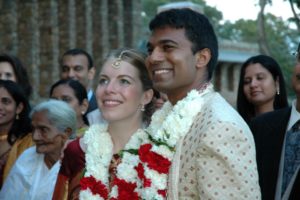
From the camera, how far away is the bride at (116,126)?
351 centimetres

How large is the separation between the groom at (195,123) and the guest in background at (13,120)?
2.70 metres

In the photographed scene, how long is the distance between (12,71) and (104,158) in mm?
3118

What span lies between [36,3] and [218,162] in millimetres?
16815

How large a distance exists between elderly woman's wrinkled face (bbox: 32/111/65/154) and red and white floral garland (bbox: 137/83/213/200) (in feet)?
6.84

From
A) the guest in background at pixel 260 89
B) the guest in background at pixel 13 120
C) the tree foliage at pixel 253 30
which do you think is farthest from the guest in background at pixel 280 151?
the tree foliage at pixel 253 30

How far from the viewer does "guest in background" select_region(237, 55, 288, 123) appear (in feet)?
17.6

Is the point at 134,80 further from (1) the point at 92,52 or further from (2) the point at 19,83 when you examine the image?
(1) the point at 92,52

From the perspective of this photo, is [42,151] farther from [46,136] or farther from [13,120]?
[13,120]

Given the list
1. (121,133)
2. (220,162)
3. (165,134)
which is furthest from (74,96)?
(220,162)

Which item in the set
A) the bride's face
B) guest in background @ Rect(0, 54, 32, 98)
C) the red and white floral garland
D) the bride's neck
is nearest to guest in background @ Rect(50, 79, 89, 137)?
guest in background @ Rect(0, 54, 32, 98)

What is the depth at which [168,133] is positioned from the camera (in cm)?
296

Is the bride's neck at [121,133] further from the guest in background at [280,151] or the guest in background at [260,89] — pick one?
the guest in background at [260,89]

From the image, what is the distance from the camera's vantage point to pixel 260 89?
5355mm

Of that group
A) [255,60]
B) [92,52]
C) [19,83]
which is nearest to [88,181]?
[255,60]
